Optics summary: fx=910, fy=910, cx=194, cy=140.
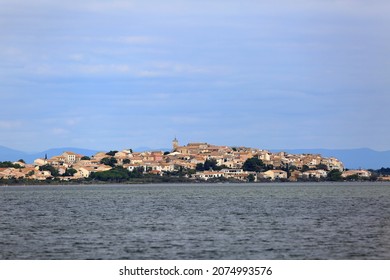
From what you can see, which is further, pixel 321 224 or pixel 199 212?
pixel 199 212

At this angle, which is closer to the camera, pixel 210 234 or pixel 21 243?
pixel 21 243

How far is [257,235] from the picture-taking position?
44031 mm

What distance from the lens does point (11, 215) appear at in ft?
215
